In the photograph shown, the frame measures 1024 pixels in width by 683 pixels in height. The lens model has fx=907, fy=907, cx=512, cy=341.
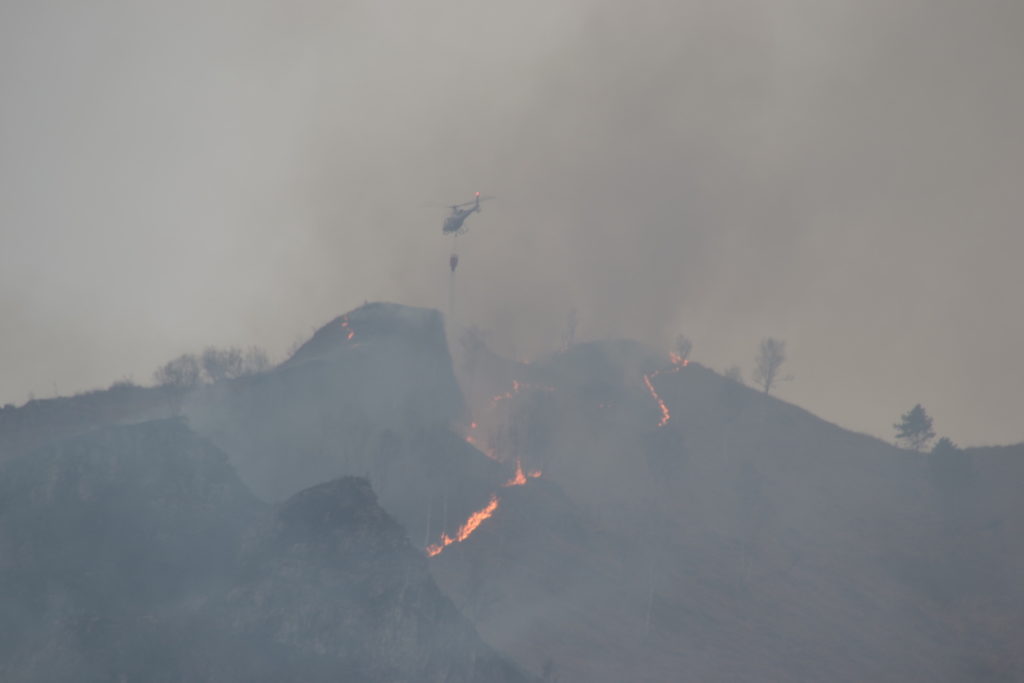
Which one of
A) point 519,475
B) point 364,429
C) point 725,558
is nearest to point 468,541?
point 364,429

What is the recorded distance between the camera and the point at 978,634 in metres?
143

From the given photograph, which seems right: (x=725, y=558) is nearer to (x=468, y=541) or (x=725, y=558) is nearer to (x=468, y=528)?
(x=468, y=528)

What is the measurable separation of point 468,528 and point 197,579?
4856cm

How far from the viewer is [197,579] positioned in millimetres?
95938

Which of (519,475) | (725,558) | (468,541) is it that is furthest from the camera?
(519,475)

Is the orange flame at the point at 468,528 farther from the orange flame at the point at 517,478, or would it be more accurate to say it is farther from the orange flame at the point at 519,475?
the orange flame at the point at 519,475

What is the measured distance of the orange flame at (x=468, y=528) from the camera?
129 m

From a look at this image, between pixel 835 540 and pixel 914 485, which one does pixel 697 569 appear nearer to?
pixel 835 540

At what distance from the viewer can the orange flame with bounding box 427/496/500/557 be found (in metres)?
129

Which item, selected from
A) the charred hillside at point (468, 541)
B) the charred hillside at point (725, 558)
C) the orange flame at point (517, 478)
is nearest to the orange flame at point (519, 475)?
the orange flame at point (517, 478)

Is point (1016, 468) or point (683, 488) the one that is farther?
point (1016, 468)

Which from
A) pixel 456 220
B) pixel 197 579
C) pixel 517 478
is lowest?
pixel 197 579

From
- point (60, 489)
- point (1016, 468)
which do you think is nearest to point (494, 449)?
point (60, 489)

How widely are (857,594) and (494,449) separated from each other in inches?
2617
